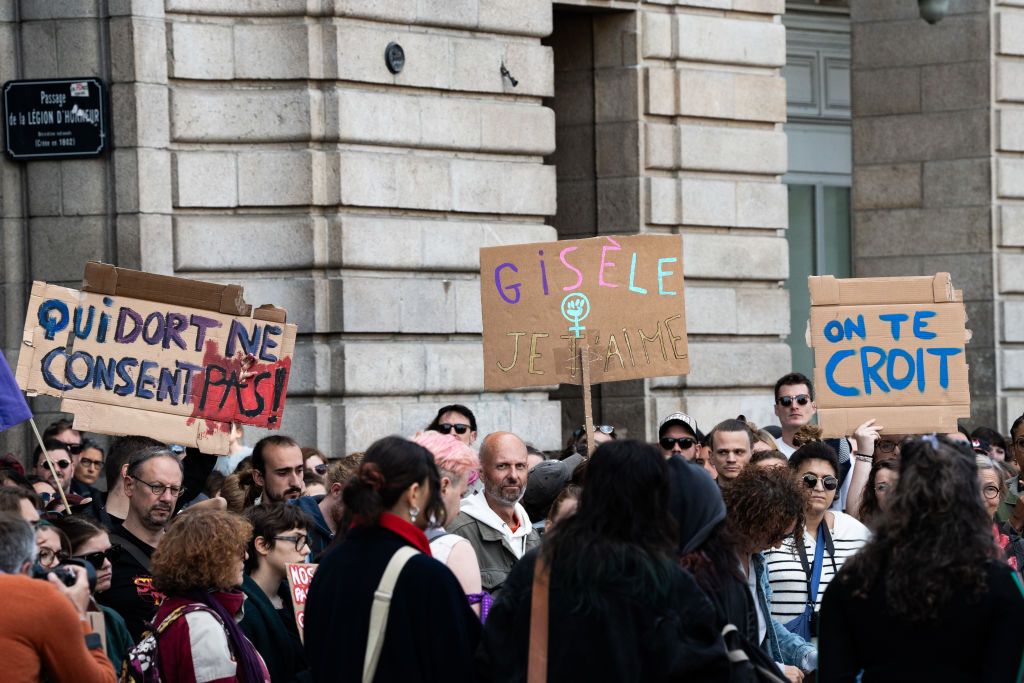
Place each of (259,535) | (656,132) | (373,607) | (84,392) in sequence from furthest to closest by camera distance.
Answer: (656,132) < (84,392) < (259,535) < (373,607)

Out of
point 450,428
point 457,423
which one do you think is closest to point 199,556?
point 450,428

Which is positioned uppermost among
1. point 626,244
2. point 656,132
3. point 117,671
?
point 656,132

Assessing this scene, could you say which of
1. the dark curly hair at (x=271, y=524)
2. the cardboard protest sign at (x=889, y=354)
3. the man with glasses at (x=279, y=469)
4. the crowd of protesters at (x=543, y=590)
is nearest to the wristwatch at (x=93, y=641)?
the crowd of protesters at (x=543, y=590)

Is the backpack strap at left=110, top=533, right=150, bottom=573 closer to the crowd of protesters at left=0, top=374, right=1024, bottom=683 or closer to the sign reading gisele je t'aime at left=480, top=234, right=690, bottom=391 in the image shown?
the crowd of protesters at left=0, top=374, right=1024, bottom=683

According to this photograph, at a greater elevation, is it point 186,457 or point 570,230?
point 570,230

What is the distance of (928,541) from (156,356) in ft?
18.2

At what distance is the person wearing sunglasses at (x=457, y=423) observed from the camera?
10.7m

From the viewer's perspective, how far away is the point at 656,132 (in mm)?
14805

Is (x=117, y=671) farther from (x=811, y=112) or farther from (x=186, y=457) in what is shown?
(x=811, y=112)

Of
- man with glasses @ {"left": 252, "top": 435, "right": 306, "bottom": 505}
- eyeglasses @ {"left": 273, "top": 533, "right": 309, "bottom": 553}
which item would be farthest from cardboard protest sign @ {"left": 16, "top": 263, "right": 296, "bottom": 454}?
eyeglasses @ {"left": 273, "top": 533, "right": 309, "bottom": 553}

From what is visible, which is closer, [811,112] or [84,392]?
[84,392]

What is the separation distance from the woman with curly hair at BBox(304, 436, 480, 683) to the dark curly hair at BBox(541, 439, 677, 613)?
1.24 feet

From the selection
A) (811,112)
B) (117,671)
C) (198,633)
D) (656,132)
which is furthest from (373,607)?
(811,112)

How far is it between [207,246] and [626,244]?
3.70 m
